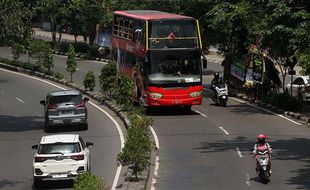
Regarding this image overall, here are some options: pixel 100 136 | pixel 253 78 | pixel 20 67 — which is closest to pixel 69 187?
pixel 100 136

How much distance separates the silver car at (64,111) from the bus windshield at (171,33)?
17.4 feet

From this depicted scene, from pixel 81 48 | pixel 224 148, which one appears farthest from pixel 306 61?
pixel 81 48

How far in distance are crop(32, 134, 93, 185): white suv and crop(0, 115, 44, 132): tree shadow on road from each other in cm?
1364

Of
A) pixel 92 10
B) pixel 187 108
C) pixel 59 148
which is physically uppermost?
pixel 92 10

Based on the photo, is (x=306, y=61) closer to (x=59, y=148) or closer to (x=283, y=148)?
(x=283, y=148)

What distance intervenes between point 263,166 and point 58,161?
222 inches

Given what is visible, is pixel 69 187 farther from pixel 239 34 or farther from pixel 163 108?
pixel 239 34

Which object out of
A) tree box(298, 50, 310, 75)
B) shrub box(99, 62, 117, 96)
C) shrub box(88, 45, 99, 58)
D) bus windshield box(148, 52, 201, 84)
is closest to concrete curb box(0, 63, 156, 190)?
shrub box(99, 62, 117, 96)

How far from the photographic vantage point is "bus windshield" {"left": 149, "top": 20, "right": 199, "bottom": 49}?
1375 inches

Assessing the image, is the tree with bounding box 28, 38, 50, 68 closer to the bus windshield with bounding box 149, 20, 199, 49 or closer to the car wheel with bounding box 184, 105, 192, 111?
the car wheel with bounding box 184, 105, 192, 111

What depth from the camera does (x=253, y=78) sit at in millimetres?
43000

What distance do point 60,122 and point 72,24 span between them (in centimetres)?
4300

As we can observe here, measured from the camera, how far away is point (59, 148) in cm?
1984

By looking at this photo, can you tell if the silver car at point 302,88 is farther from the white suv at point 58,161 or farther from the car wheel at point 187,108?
the white suv at point 58,161
